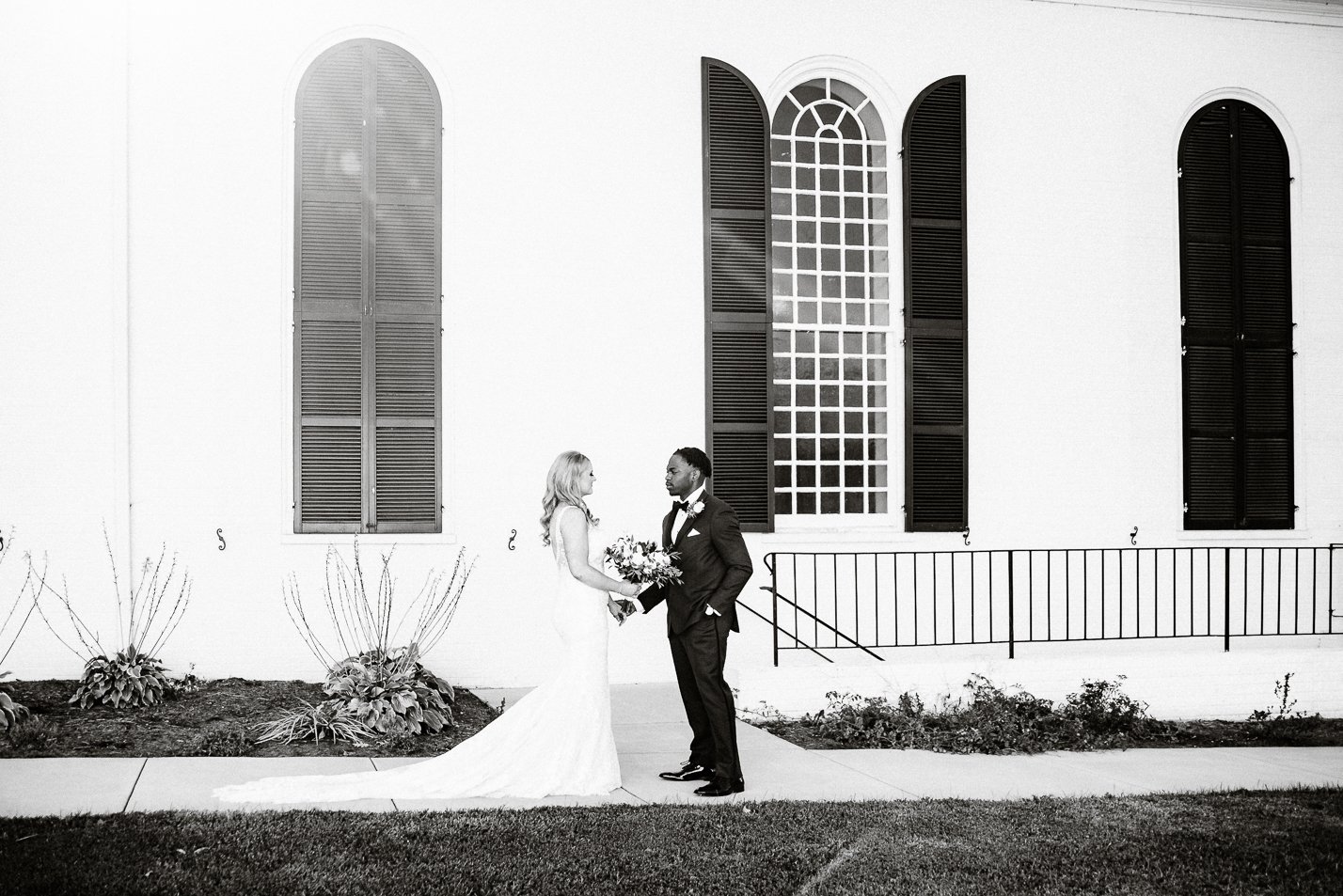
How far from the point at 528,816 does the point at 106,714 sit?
161 inches

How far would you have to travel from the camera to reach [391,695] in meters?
8.52

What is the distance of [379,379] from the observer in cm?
1070

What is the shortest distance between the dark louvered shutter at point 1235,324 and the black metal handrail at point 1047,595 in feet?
1.85

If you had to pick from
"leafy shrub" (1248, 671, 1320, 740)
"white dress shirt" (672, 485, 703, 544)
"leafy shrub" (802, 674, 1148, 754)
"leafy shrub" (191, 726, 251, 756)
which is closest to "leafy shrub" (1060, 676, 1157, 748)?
"leafy shrub" (802, 674, 1148, 754)

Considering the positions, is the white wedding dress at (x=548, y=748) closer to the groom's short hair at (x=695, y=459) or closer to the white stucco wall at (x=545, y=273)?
the groom's short hair at (x=695, y=459)

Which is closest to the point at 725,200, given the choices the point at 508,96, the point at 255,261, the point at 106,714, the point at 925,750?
the point at 508,96

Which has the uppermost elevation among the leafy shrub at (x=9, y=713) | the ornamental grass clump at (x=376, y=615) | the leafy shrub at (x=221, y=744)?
the ornamental grass clump at (x=376, y=615)

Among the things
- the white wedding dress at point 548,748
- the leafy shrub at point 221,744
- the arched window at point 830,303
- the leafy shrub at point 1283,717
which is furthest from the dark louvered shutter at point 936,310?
the leafy shrub at point 221,744

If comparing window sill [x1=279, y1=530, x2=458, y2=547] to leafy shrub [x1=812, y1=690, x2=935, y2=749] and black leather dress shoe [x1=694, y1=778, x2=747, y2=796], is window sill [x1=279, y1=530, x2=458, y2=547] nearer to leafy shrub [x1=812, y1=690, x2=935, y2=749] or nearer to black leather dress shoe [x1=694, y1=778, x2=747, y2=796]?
leafy shrub [x1=812, y1=690, x2=935, y2=749]

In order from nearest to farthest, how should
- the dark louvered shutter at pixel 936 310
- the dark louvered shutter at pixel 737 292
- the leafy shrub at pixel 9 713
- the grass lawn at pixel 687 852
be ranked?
1. the grass lawn at pixel 687 852
2. the leafy shrub at pixel 9 713
3. the dark louvered shutter at pixel 737 292
4. the dark louvered shutter at pixel 936 310

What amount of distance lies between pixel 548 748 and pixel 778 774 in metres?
1.44

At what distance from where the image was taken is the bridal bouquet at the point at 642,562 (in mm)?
6898

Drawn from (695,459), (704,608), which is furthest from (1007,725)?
(695,459)

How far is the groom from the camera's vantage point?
22.7 feet
